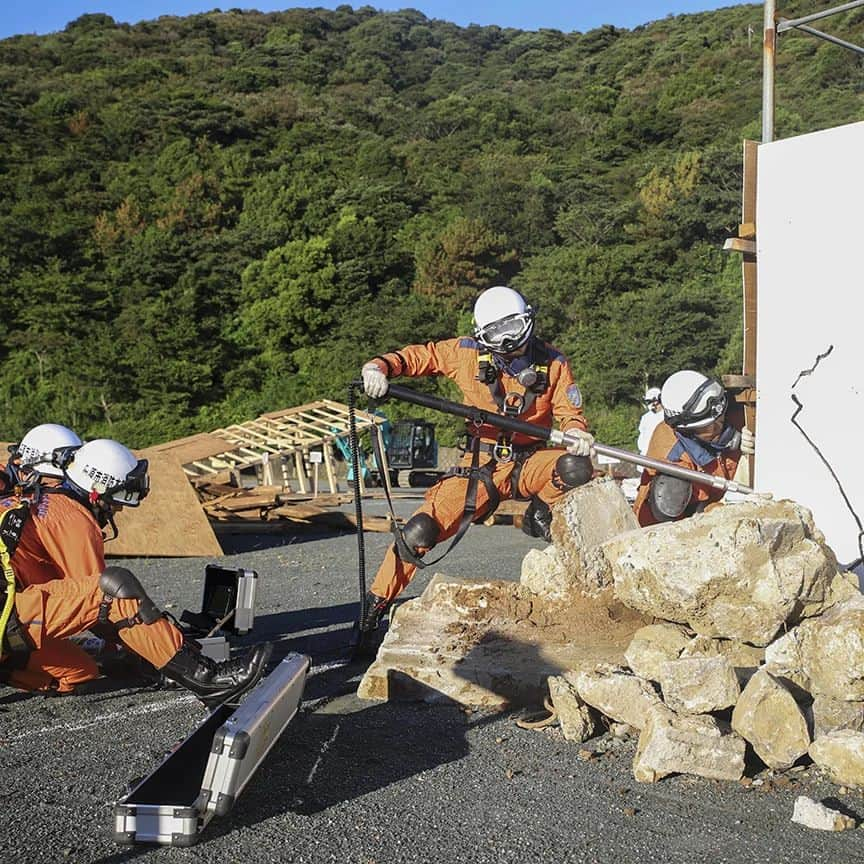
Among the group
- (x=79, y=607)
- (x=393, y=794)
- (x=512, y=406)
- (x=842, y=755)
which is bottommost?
(x=393, y=794)

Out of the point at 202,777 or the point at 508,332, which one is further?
the point at 508,332

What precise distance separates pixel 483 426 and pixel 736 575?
190cm

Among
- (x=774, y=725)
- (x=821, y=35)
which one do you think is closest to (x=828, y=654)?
(x=774, y=725)

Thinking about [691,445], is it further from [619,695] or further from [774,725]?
[774,725]

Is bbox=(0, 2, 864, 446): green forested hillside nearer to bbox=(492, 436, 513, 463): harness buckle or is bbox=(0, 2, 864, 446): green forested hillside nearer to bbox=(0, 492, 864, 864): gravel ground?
bbox=(492, 436, 513, 463): harness buckle

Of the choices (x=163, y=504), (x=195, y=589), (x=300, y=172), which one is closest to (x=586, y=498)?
(x=195, y=589)

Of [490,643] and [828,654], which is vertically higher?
[828,654]

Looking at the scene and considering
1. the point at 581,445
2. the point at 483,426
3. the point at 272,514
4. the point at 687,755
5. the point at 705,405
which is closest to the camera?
the point at 687,755

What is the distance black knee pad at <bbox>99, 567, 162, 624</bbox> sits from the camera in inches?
167

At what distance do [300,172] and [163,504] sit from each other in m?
40.2

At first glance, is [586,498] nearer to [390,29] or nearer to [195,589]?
[195,589]

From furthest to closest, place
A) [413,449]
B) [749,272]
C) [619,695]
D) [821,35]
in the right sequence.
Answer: [413,449], [821,35], [749,272], [619,695]

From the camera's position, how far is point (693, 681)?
4.00 metres

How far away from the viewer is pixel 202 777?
3582 mm
